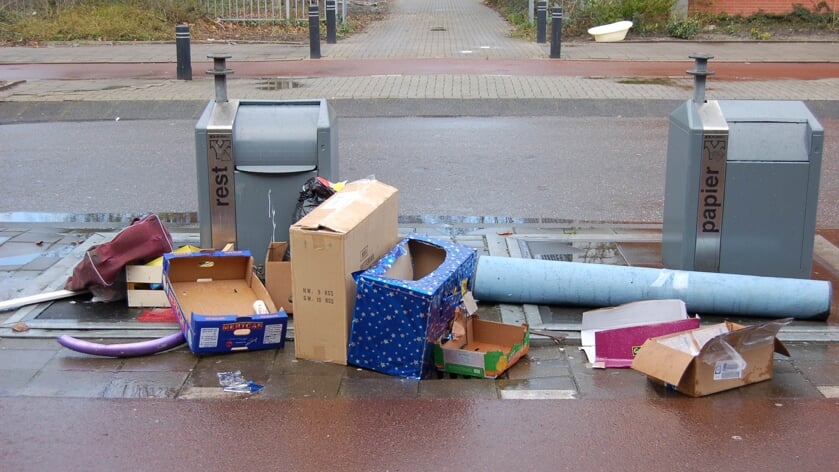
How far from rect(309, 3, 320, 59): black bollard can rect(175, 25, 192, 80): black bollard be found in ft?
11.4

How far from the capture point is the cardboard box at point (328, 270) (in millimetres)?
5016

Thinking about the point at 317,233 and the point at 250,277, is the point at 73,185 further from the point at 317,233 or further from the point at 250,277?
the point at 317,233

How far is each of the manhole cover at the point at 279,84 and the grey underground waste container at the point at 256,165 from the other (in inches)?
394

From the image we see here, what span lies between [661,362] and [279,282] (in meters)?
2.39

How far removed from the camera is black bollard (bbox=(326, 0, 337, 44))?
22.6 m

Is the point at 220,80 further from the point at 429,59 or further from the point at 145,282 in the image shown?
the point at 429,59

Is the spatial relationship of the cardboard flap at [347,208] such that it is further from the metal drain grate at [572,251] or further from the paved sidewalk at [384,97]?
the metal drain grate at [572,251]

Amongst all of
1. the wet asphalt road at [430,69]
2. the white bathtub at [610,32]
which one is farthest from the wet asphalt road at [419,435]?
the white bathtub at [610,32]

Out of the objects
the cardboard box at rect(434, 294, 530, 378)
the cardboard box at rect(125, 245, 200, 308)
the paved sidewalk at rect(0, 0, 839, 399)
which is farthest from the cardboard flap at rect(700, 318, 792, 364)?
the cardboard box at rect(125, 245, 200, 308)

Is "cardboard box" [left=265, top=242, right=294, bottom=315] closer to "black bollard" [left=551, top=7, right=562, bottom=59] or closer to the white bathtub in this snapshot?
"black bollard" [left=551, top=7, right=562, bottom=59]

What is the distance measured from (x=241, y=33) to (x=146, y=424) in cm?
2232

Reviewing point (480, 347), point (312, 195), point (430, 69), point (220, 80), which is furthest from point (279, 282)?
point (430, 69)

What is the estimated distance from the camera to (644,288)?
580 centimetres

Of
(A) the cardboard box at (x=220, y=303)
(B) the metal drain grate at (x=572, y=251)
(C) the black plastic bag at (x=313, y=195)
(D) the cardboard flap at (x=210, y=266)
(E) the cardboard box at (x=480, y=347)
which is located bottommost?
(E) the cardboard box at (x=480, y=347)
